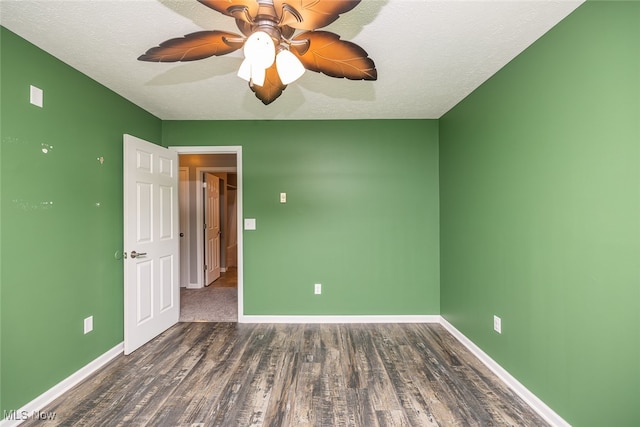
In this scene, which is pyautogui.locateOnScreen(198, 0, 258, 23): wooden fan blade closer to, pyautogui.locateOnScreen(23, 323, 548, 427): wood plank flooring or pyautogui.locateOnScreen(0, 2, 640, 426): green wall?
pyautogui.locateOnScreen(0, 2, 640, 426): green wall

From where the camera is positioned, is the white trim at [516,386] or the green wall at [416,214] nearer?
the green wall at [416,214]

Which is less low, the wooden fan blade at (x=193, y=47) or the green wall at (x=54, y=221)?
the wooden fan blade at (x=193, y=47)

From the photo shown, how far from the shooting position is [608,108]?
1.31 metres

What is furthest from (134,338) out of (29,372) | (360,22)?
(360,22)

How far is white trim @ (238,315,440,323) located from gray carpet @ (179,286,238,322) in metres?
0.31

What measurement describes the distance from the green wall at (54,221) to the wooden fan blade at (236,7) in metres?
1.59

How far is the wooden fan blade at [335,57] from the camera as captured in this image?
117 cm

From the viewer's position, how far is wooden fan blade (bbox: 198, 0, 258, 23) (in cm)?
98

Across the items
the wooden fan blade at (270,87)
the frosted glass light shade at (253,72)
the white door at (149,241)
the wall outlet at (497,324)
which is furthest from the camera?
the white door at (149,241)

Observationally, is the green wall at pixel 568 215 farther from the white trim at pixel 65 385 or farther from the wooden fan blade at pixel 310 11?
the white trim at pixel 65 385

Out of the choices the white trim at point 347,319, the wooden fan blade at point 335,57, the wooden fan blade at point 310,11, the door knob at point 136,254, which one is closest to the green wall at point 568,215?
the white trim at point 347,319

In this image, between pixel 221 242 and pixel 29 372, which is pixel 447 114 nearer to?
pixel 29 372

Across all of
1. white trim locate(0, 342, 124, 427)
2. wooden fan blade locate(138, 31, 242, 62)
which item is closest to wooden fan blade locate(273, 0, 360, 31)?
wooden fan blade locate(138, 31, 242, 62)

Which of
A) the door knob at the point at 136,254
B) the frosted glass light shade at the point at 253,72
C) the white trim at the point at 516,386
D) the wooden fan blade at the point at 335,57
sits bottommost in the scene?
the white trim at the point at 516,386
